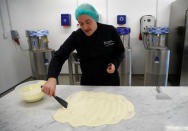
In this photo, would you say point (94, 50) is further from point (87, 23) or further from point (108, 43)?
point (87, 23)

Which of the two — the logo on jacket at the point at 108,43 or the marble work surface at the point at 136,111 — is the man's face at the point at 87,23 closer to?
the logo on jacket at the point at 108,43

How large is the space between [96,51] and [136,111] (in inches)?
25.4

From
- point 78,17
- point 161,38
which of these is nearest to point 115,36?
point 78,17

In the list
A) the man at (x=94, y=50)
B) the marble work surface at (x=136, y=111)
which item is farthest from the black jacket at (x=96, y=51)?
the marble work surface at (x=136, y=111)

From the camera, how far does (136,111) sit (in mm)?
810

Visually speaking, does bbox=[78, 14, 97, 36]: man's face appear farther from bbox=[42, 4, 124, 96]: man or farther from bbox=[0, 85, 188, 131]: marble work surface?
bbox=[0, 85, 188, 131]: marble work surface

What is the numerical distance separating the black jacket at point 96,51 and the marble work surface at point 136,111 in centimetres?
27

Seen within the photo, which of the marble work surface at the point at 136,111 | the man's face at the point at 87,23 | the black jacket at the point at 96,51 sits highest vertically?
the man's face at the point at 87,23

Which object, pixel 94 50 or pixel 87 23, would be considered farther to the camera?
pixel 94 50

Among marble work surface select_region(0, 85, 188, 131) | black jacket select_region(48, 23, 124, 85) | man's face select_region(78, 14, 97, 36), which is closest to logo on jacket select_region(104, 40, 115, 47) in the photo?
black jacket select_region(48, 23, 124, 85)

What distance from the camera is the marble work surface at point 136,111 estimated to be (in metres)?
0.69

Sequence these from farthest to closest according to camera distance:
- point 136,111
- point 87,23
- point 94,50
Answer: point 94,50
point 87,23
point 136,111

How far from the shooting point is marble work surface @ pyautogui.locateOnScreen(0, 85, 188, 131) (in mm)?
688

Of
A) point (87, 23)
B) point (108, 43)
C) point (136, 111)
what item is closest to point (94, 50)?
point (108, 43)
